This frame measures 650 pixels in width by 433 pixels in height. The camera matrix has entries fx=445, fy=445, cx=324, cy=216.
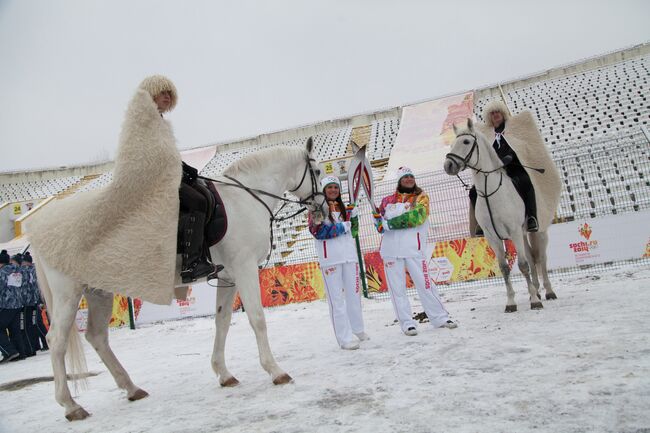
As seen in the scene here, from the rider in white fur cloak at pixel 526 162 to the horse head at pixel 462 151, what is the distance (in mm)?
716

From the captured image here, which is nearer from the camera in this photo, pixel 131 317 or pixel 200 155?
pixel 131 317

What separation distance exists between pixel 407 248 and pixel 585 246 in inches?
217

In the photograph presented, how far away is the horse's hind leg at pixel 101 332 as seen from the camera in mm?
3863

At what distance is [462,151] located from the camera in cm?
549

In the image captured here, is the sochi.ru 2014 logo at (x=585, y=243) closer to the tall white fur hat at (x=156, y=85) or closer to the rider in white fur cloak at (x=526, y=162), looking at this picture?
the rider in white fur cloak at (x=526, y=162)

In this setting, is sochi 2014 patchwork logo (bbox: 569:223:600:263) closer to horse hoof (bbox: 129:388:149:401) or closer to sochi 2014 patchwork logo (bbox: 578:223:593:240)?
sochi 2014 patchwork logo (bbox: 578:223:593:240)

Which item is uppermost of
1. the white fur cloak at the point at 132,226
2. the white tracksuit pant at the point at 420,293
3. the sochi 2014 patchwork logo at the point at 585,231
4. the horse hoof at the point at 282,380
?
the white fur cloak at the point at 132,226

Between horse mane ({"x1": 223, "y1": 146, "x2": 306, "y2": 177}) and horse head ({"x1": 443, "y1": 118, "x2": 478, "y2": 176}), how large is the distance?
196cm

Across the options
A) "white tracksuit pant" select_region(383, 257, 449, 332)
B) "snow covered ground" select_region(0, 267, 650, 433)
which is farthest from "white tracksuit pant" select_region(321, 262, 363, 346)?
"white tracksuit pant" select_region(383, 257, 449, 332)

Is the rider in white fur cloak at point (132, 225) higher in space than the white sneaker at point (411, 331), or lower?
higher

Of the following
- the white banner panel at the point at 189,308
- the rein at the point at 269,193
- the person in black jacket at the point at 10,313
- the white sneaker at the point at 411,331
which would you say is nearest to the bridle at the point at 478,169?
the white sneaker at the point at 411,331

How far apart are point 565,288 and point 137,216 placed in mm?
6613

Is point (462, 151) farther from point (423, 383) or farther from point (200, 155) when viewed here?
point (200, 155)

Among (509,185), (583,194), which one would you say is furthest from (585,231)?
(509,185)
